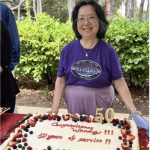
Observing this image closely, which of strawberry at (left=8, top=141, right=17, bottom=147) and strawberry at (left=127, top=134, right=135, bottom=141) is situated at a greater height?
strawberry at (left=127, top=134, right=135, bottom=141)

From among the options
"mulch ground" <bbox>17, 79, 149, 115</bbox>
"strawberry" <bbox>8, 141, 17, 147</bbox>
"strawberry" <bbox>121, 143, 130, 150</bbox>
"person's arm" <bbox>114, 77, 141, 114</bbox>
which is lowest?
"mulch ground" <bbox>17, 79, 149, 115</bbox>

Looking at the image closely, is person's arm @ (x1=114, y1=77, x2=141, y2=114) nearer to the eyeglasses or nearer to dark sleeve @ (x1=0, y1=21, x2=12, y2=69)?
the eyeglasses

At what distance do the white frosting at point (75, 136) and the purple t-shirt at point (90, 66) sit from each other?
1.10 ft

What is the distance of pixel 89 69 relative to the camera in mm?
1909

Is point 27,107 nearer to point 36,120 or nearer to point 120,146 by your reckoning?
point 36,120

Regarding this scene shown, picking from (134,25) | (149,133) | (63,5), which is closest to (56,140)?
(149,133)

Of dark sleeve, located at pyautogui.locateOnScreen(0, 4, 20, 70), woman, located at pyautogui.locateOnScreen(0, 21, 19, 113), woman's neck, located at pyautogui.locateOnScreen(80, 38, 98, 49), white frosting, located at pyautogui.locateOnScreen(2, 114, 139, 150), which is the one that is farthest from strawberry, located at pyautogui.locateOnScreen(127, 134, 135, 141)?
dark sleeve, located at pyautogui.locateOnScreen(0, 4, 20, 70)

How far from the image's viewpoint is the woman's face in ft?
6.40

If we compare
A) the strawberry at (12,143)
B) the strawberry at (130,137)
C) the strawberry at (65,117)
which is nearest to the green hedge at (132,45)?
the strawberry at (65,117)

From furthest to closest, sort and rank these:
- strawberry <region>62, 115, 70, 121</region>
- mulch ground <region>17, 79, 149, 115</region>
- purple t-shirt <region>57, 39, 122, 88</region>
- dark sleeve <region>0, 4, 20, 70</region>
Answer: mulch ground <region>17, 79, 149, 115</region> → dark sleeve <region>0, 4, 20, 70</region> → purple t-shirt <region>57, 39, 122, 88</region> → strawberry <region>62, 115, 70, 121</region>

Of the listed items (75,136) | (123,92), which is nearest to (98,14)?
(123,92)

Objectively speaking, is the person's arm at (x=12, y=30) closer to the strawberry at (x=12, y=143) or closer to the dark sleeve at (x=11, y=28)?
the dark sleeve at (x=11, y=28)

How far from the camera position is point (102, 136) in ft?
5.04

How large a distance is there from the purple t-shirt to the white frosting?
1.10 feet
